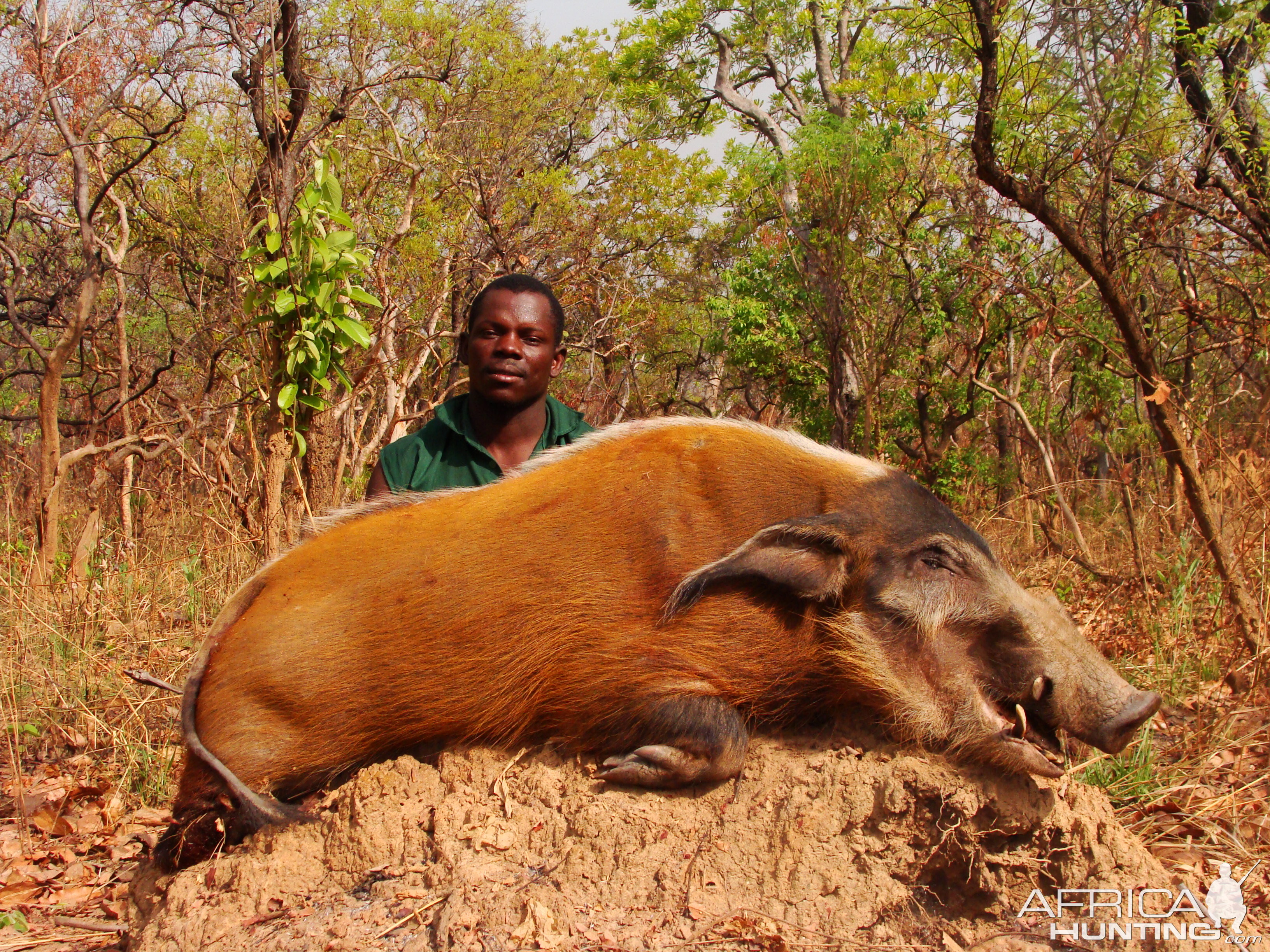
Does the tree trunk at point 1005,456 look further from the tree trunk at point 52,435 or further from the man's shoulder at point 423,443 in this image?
the tree trunk at point 52,435

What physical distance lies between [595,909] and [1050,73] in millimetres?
4221

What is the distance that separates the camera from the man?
3.70 meters

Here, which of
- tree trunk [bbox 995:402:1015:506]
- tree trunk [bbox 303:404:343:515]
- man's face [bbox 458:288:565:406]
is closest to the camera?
man's face [bbox 458:288:565:406]

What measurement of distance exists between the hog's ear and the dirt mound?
1.46ft

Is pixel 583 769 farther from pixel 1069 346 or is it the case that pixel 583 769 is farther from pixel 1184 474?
pixel 1069 346

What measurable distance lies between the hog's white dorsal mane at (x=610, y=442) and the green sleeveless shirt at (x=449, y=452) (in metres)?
0.44

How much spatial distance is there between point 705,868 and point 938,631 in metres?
0.91

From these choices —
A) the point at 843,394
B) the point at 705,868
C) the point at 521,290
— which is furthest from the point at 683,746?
the point at 843,394

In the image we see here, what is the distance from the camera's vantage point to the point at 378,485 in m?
3.81

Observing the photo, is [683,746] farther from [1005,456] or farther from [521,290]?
[1005,456]

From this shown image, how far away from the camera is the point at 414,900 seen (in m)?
2.40

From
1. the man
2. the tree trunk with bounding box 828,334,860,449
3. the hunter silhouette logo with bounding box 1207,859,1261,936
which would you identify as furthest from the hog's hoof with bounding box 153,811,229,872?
the tree trunk with bounding box 828,334,860,449

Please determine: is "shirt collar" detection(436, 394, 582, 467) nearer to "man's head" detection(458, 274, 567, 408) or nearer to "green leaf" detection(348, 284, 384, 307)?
"man's head" detection(458, 274, 567, 408)

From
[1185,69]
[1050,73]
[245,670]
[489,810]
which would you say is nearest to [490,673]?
[489,810]
